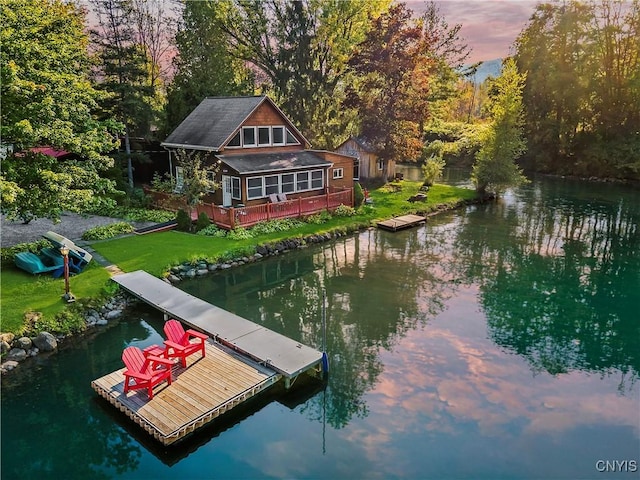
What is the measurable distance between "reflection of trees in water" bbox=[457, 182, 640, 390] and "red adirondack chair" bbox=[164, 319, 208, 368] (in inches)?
350

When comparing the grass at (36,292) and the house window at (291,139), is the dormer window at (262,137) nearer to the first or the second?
the house window at (291,139)

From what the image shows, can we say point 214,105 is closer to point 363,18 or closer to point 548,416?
point 363,18

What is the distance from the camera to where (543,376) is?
12.4 m

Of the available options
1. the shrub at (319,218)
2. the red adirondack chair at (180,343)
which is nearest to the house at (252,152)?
the shrub at (319,218)

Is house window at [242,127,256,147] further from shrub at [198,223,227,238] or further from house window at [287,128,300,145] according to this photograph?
shrub at [198,223,227,238]

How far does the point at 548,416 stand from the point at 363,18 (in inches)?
1412

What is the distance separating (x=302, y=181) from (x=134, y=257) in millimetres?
12126

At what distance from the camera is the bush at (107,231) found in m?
20.9

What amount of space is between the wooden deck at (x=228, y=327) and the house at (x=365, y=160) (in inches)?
948

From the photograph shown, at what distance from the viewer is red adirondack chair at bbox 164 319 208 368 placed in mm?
11562

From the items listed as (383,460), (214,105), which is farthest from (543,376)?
(214,105)

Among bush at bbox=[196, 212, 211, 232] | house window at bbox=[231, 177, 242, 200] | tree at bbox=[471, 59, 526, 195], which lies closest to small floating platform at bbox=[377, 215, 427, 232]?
house window at bbox=[231, 177, 242, 200]

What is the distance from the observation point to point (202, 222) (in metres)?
23.1

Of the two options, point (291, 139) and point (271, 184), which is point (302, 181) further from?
point (291, 139)
